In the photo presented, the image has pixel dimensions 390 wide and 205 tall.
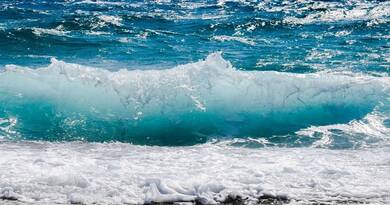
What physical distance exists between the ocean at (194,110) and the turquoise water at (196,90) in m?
0.03

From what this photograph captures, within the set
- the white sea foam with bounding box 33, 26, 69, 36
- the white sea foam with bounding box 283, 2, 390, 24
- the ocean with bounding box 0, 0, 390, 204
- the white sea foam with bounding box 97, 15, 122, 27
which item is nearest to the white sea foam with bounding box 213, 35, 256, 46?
the ocean with bounding box 0, 0, 390, 204

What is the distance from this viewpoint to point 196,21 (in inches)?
749

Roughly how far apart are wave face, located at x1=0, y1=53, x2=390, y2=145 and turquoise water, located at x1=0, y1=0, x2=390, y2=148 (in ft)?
0.06

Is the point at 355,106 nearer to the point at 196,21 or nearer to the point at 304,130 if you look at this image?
the point at 304,130

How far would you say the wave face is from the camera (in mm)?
9398

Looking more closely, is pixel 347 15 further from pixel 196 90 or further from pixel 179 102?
pixel 179 102

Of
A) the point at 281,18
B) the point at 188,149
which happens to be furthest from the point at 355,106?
the point at 281,18

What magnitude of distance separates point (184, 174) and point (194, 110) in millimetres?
Result: 3357

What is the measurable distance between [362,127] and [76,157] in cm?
475

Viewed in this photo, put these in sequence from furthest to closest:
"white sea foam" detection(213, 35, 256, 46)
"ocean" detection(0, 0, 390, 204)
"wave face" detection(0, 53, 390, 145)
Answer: "white sea foam" detection(213, 35, 256, 46) → "wave face" detection(0, 53, 390, 145) → "ocean" detection(0, 0, 390, 204)

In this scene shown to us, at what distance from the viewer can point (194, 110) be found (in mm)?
10023

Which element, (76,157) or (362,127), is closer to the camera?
(76,157)

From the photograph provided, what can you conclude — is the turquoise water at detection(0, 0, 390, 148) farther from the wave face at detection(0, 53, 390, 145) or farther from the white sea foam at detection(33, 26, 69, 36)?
the white sea foam at detection(33, 26, 69, 36)

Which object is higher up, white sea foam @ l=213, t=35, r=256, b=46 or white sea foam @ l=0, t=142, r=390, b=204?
white sea foam @ l=0, t=142, r=390, b=204
